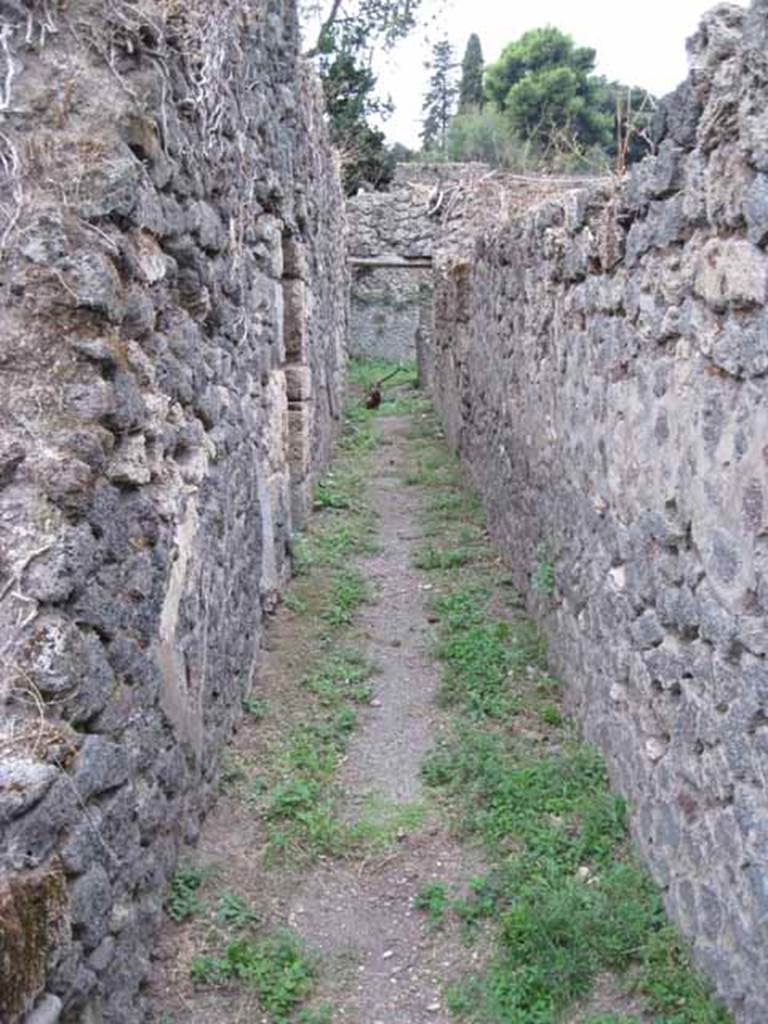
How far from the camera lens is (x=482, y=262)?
25.0 feet

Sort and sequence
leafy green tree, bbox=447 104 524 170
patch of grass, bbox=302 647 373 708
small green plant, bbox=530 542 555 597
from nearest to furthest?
1. patch of grass, bbox=302 647 373 708
2. small green plant, bbox=530 542 555 597
3. leafy green tree, bbox=447 104 524 170

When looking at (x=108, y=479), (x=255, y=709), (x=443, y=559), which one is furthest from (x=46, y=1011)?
(x=443, y=559)

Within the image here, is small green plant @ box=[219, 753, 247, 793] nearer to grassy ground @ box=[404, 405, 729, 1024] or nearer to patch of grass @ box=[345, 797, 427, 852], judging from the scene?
patch of grass @ box=[345, 797, 427, 852]

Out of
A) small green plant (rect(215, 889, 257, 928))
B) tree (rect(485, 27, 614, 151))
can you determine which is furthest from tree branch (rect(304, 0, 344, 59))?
small green plant (rect(215, 889, 257, 928))

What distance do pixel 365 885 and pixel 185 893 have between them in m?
0.61

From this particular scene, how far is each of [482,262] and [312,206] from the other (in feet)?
6.60

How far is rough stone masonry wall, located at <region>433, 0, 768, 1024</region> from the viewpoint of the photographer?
2.46 meters

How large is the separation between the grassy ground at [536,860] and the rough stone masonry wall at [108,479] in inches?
38.8

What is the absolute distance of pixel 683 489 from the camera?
2969mm

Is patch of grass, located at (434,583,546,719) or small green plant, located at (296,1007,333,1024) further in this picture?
patch of grass, located at (434,583,546,719)

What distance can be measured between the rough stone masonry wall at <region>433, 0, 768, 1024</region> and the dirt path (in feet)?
2.36

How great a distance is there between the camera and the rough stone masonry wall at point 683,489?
2.46 m

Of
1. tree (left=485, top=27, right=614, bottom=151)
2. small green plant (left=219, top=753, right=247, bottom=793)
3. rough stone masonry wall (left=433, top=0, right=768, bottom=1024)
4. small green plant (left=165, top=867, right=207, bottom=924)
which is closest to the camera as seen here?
rough stone masonry wall (left=433, top=0, right=768, bottom=1024)

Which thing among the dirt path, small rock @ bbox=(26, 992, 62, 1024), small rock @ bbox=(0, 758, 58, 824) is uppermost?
small rock @ bbox=(0, 758, 58, 824)
